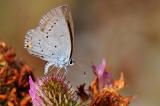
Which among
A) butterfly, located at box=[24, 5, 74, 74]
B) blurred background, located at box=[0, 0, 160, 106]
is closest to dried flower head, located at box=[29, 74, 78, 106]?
butterfly, located at box=[24, 5, 74, 74]

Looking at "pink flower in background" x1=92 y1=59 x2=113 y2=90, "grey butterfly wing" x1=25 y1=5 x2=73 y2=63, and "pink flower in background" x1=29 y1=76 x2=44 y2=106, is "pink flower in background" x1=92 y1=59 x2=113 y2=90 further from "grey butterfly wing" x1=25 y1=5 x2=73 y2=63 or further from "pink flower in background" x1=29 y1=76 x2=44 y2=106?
"pink flower in background" x1=29 y1=76 x2=44 y2=106

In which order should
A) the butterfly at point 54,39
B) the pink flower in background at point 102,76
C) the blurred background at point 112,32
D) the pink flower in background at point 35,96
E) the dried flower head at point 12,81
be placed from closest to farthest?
1. the pink flower in background at point 35,96
2. the butterfly at point 54,39
3. the dried flower head at point 12,81
4. the pink flower in background at point 102,76
5. the blurred background at point 112,32

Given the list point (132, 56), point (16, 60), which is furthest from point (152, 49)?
point (16, 60)

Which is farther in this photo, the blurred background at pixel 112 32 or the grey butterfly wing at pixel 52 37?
the blurred background at pixel 112 32

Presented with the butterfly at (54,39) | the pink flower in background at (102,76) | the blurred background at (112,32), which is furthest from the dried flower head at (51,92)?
the blurred background at (112,32)

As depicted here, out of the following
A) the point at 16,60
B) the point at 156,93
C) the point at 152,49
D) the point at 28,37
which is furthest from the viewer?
the point at 152,49

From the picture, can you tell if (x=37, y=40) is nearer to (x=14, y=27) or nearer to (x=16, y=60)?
(x=16, y=60)

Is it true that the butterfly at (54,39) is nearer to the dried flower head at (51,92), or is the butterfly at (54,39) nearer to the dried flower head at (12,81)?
the dried flower head at (51,92)
